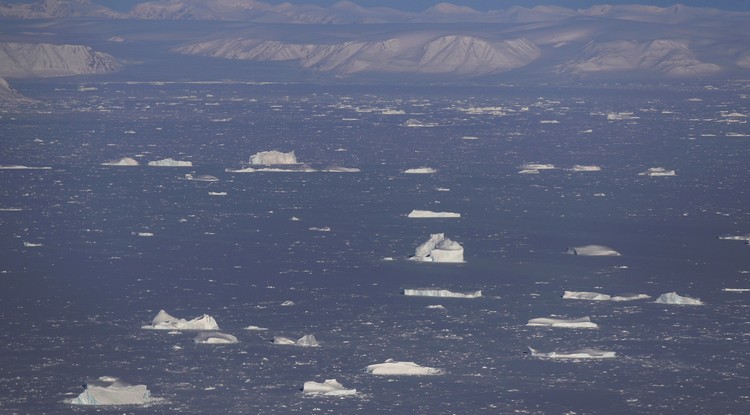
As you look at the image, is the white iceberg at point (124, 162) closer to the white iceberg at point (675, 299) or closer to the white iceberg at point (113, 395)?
the white iceberg at point (675, 299)

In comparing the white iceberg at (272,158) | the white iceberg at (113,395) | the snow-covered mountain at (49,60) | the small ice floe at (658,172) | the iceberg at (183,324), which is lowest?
the snow-covered mountain at (49,60)

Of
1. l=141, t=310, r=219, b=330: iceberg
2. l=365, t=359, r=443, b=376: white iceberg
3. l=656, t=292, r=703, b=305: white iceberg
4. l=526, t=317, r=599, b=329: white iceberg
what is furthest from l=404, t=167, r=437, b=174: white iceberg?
l=365, t=359, r=443, b=376: white iceberg

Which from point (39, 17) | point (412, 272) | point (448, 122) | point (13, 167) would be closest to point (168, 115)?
point (448, 122)

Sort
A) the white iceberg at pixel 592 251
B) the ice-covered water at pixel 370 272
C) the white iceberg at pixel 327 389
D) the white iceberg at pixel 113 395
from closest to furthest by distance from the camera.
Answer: the white iceberg at pixel 113 395 < the white iceberg at pixel 327 389 < the ice-covered water at pixel 370 272 < the white iceberg at pixel 592 251

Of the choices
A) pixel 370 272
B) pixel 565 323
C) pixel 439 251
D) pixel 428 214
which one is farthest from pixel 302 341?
pixel 428 214

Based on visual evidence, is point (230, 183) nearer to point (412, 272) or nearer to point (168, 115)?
point (412, 272)

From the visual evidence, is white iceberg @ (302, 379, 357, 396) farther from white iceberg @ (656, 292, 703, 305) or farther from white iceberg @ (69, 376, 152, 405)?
white iceberg @ (656, 292, 703, 305)

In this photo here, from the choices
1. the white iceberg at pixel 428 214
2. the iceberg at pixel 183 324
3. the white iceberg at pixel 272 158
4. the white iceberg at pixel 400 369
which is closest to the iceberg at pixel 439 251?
the white iceberg at pixel 428 214
